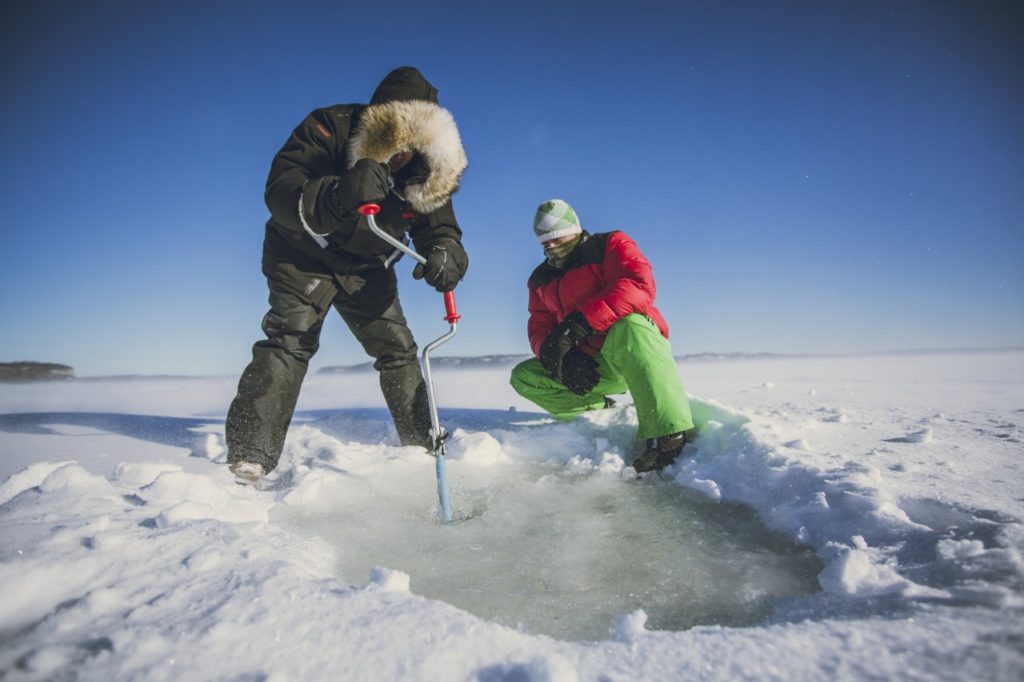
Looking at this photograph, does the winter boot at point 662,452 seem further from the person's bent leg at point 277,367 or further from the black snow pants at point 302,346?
the person's bent leg at point 277,367

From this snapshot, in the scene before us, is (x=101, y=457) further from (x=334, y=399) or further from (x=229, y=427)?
(x=334, y=399)

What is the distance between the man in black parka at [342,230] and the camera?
84.0 inches

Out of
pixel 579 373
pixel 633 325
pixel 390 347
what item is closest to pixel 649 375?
pixel 633 325

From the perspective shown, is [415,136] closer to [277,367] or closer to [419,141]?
[419,141]

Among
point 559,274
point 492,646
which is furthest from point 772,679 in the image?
point 559,274

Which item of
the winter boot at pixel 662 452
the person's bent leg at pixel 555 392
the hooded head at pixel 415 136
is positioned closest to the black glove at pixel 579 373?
the person's bent leg at pixel 555 392

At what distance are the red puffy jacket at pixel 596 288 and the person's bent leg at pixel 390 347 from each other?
2.89ft

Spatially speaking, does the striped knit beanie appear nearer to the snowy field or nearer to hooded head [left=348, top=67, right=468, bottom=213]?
hooded head [left=348, top=67, right=468, bottom=213]

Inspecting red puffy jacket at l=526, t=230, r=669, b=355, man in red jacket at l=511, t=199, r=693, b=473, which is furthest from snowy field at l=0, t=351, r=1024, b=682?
red puffy jacket at l=526, t=230, r=669, b=355

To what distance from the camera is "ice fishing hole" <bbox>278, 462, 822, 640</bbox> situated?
1119mm

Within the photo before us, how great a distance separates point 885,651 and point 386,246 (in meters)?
2.47

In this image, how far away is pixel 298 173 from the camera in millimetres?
2252

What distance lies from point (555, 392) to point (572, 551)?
5.83ft

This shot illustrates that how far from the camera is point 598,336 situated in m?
2.91
